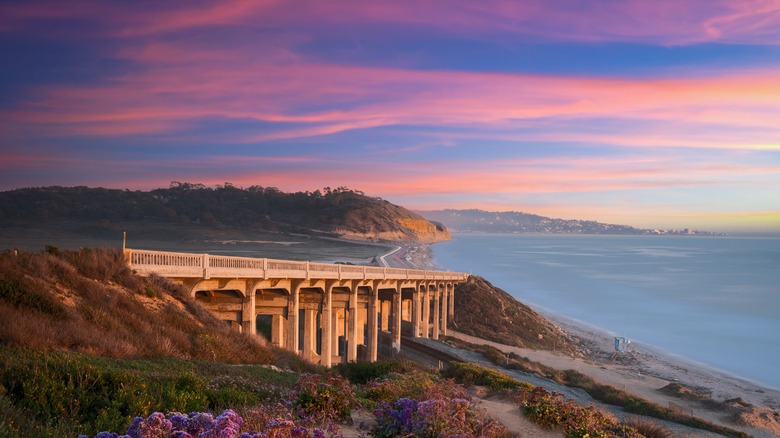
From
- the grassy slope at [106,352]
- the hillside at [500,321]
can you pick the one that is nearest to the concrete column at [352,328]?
the grassy slope at [106,352]

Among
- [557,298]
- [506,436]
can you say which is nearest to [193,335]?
[506,436]

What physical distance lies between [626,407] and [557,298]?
6647cm

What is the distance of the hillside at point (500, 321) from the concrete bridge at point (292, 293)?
9392 millimetres

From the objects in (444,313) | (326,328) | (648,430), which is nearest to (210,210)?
(444,313)

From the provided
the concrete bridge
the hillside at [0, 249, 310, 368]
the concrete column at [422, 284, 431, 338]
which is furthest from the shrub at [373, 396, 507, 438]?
the concrete column at [422, 284, 431, 338]

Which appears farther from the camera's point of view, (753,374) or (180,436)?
(753,374)

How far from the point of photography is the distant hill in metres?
123

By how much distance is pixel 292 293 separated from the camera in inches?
996

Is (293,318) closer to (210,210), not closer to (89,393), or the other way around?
(89,393)

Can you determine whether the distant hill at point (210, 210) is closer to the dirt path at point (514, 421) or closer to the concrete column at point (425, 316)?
the concrete column at point (425, 316)

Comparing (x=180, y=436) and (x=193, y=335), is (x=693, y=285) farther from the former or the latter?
(x=180, y=436)

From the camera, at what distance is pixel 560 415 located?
38.3ft

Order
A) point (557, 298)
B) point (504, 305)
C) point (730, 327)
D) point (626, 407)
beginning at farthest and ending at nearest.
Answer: point (557, 298)
point (730, 327)
point (504, 305)
point (626, 407)

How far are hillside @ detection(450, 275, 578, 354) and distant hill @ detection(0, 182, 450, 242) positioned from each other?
8502 cm
